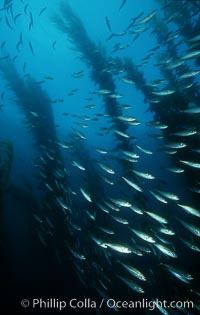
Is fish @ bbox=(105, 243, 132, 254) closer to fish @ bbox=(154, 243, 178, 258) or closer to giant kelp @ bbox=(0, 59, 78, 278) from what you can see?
fish @ bbox=(154, 243, 178, 258)

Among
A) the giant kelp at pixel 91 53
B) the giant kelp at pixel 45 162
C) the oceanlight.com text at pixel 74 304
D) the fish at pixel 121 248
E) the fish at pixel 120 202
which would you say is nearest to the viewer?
the fish at pixel 121 248

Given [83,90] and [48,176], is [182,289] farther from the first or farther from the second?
[83,90]

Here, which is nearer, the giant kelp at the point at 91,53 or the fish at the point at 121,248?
the fish at the point at 121,248

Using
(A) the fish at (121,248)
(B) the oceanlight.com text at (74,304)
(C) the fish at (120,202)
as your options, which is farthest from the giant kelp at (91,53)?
(B) the oceanlight.com text at (74,304)

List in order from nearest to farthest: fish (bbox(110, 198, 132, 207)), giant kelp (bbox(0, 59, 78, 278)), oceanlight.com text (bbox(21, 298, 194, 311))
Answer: fish (bbox(110, 198, 132, 207)) < oceanlight.com text (bbox(21, 298, 194, 311)) < giant kelp (bbox(0, 59, 78, 278))

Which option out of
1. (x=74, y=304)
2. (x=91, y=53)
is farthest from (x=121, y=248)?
(x=91, y=53)

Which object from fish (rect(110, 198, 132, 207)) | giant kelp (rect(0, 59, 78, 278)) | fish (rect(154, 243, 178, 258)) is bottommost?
fish (rect(154, 243, 178, 258))

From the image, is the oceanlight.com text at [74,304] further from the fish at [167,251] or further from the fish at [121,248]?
the fish at [121,248]

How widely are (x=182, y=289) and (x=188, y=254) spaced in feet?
9.95

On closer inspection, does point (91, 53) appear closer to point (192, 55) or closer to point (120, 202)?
point (192, 55)

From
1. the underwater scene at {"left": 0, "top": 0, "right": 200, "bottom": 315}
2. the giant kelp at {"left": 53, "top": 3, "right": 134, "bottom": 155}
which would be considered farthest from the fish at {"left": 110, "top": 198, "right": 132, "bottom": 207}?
the giant kelp at {"left": 53, "top": 3, "right": 134, "bottom": 155}

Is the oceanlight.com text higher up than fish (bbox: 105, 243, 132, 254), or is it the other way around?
fish (bbox: 105, 243, 132, 254)

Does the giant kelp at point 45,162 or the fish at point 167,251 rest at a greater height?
the giant kelp at point 45,162

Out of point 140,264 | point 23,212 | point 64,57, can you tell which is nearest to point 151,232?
point 140,264
